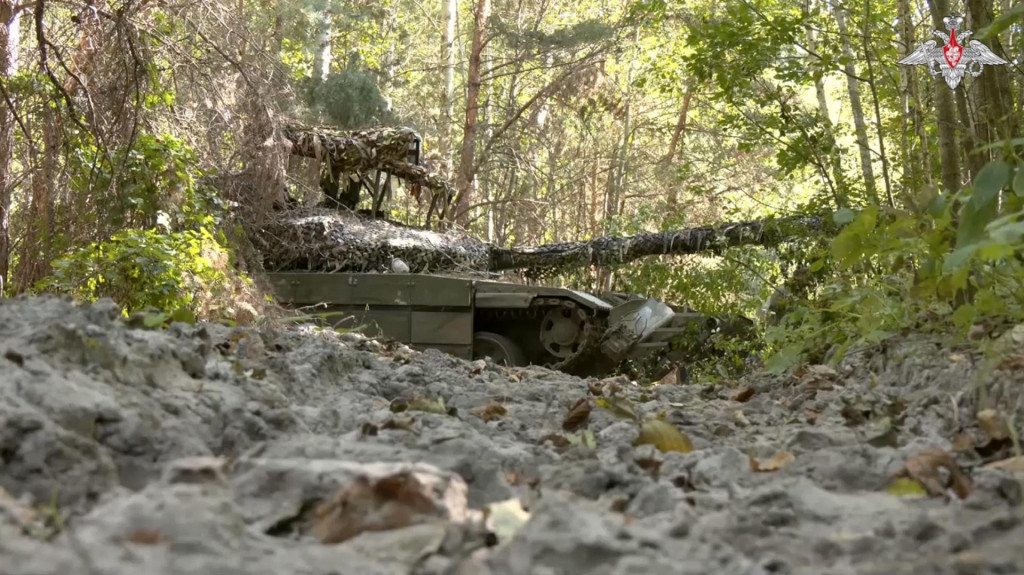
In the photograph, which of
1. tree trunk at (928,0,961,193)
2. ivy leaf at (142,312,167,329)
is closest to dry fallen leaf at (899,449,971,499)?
ivy leaf at (142,312,167,329)

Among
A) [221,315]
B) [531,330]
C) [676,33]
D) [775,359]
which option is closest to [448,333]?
[531,330]

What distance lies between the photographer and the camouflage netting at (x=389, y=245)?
12016 mm

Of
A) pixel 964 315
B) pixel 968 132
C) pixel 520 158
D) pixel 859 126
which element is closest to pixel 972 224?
pixel 964 315

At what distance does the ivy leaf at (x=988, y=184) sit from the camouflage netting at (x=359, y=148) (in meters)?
10.7

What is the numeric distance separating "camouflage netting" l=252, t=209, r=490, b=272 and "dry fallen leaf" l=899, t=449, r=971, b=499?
10365mm

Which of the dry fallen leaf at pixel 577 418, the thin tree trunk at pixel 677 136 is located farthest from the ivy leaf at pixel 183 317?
the thin tree trunk at pixel 677 136

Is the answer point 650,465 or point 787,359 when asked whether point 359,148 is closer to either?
point 787,359

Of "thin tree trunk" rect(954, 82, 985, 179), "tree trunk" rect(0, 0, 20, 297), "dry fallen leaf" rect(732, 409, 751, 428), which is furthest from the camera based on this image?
"tree trunk" rect(0, 0, 20, 297)

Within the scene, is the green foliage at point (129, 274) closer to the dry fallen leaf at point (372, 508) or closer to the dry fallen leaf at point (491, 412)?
the dry fallen leaf at point (491, 412)

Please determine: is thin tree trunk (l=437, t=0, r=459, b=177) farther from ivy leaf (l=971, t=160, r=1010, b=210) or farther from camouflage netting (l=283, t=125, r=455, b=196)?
ivy leaf (l=971, t=160, r=1010, b=210)

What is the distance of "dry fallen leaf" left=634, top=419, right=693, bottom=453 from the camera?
8.14 ft

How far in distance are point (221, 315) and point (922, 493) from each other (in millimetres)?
7704

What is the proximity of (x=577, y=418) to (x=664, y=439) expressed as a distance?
508mm

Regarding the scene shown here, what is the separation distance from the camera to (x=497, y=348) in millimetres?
11852
